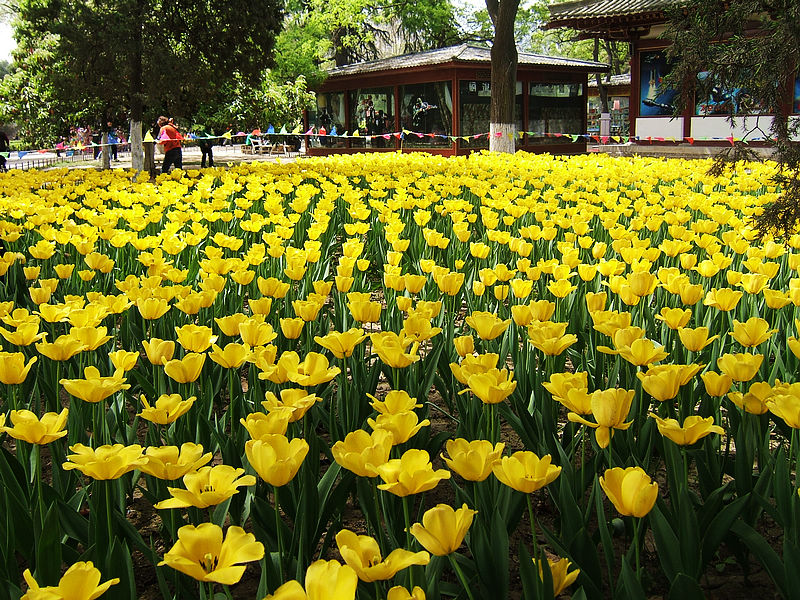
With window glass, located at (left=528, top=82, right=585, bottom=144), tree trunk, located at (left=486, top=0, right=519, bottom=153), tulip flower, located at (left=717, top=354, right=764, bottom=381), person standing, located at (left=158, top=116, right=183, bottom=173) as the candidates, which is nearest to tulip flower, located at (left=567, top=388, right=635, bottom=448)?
tulip flower, located at (left=717, top=354, right=764, bottom=381)

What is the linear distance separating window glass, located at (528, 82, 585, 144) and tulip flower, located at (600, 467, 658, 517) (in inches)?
931

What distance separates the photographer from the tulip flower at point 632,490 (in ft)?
4.57

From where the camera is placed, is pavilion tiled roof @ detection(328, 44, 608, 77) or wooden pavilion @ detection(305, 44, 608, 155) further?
wooden pavilion @ detection(305, 44, 608, 155)

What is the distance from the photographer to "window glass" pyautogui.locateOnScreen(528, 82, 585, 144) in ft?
81.4

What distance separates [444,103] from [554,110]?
4094 mm

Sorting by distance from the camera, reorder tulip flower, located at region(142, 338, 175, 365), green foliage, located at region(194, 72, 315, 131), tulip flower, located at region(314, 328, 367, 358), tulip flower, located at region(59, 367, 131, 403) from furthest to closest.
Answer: green foliage, located at region(194, 72, 315, 131) < tulip flower, located at region(142, 338, 175, 365) < tulip flower, located at region(314, 328, 367, 358) < tulip flower, located at region(59, 367, 131, 403)

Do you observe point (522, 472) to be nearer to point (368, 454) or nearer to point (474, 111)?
point (368, 454)

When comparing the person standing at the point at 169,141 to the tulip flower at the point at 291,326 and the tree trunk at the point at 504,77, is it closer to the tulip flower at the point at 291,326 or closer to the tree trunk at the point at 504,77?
the tree trunk at the point at 504,77

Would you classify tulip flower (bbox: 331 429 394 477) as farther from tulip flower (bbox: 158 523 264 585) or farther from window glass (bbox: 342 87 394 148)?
window glass (bbox: 342 87 394 148)

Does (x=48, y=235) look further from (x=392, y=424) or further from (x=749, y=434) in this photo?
(x=749, y=434)

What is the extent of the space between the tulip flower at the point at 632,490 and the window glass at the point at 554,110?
23.6 meters

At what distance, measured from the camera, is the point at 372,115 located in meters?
25.5

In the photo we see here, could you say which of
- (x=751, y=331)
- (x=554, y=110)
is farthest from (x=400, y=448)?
(x=554, y=110)

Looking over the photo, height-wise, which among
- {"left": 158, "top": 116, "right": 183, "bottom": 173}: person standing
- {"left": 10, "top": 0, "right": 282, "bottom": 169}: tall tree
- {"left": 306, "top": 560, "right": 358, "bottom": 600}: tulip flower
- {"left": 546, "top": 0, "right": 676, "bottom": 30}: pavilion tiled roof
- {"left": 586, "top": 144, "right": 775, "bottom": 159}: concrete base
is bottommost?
{"left": 586, "top": 144, "right": 775, "bottom": 159}: concrete base
